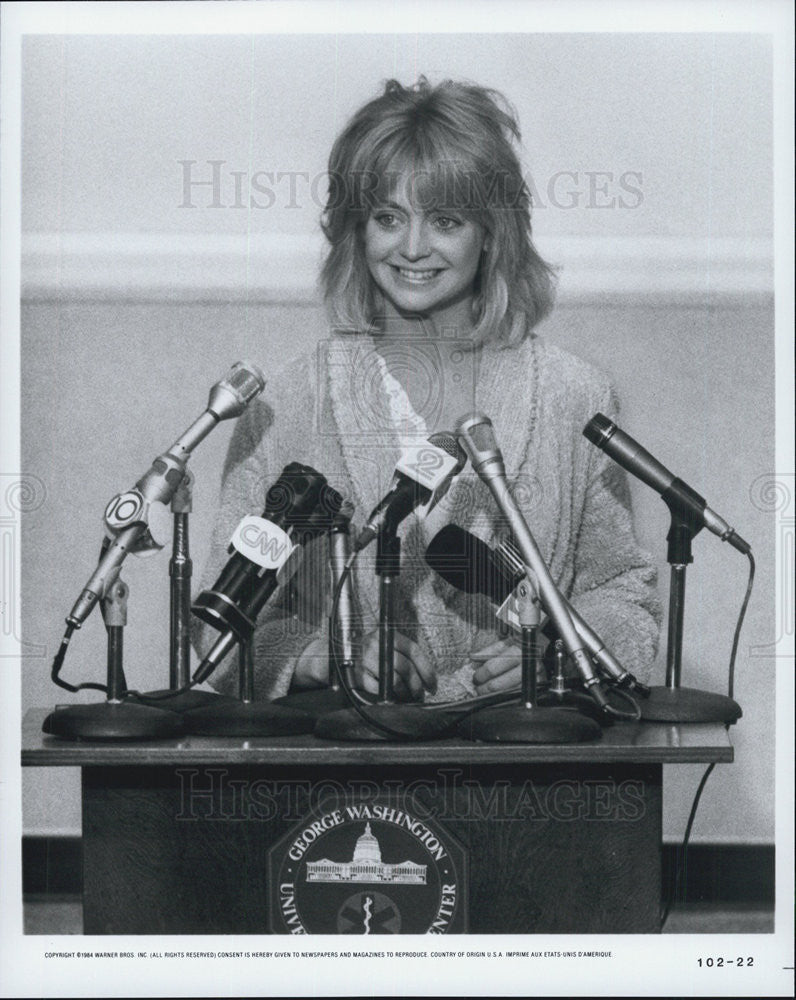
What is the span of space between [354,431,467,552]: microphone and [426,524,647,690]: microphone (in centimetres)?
10

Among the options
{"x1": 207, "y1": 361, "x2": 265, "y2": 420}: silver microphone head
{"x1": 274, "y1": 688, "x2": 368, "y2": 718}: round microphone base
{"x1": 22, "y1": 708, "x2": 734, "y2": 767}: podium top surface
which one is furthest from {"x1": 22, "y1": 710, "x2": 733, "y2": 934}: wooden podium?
{"x1": 207, "y1": 361, "x2": 265, "y2": 420}: silver microphone head

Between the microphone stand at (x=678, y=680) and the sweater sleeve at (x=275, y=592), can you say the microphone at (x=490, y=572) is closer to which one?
the microphone stand at (x=678, y=680)

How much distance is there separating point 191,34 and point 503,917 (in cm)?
135

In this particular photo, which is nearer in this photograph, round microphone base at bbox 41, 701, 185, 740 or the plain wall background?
round microphone base at bbox 41, 701, 185, 740

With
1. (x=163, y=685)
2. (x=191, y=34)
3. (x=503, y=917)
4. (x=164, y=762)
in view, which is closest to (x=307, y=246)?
(x=191, y=34)

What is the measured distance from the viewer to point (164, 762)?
7.04 feet

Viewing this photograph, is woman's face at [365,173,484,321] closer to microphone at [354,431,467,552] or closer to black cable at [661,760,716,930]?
microphone at [354,431,467,552]

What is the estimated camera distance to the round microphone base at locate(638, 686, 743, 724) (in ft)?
7.57

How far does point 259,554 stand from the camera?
89.1 inches

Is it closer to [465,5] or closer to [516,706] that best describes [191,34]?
[465,5]

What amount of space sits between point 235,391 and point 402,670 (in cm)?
46

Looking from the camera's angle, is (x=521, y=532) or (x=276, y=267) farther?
(x=276, y=267)

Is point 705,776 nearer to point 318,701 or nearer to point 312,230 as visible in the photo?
point 318,701

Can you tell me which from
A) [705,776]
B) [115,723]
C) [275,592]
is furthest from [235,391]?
[705,776]
